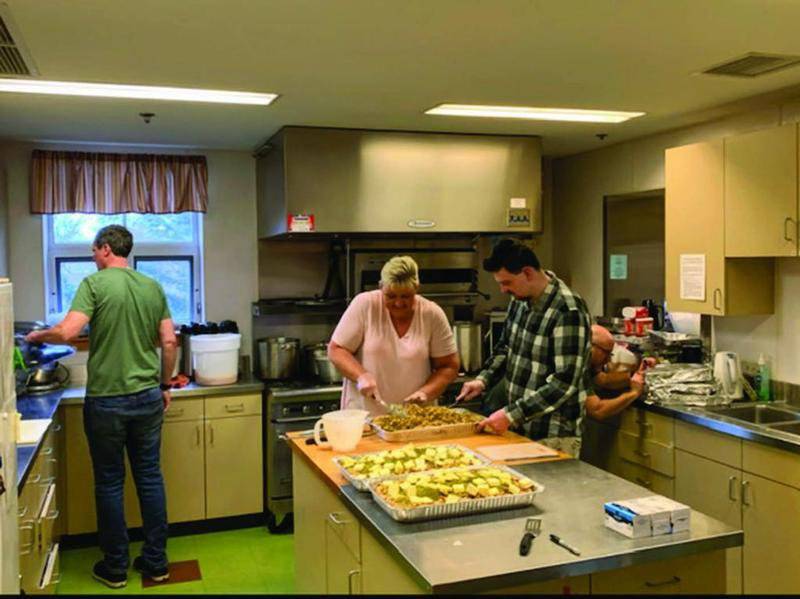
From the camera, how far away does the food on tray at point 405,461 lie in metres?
2.31

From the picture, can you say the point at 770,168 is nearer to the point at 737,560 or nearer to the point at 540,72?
the point at 540,72

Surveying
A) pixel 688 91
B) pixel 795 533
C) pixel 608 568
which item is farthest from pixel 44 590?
pixel 688 91

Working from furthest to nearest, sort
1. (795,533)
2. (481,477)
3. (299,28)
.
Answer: (795,533) < (299,28) < (481,477)

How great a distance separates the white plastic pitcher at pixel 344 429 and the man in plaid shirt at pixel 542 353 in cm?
49

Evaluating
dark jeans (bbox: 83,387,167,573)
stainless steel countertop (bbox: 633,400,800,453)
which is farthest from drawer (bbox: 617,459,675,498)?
dark jeans (bbox: 83,387,167,573)

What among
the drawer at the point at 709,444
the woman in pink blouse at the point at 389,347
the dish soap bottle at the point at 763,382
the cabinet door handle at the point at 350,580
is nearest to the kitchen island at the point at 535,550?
the cabinet door handle at the point at 350,580

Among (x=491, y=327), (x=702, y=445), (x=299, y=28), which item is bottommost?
(x=702, y=445)

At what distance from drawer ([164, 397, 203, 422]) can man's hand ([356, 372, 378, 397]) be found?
1.47 metres

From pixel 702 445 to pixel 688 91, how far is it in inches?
61.9

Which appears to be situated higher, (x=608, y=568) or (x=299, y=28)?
(x=299, y=28)

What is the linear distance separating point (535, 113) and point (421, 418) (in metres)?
1.82

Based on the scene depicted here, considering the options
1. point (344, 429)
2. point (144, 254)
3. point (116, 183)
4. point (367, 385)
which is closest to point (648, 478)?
point (367, 385)

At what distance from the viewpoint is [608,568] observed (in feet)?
5.81

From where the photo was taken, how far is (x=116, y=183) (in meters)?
4.56
